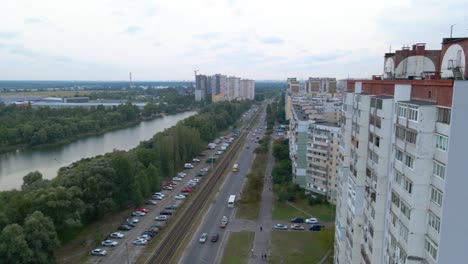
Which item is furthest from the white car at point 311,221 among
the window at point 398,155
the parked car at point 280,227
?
the window at point 398,155

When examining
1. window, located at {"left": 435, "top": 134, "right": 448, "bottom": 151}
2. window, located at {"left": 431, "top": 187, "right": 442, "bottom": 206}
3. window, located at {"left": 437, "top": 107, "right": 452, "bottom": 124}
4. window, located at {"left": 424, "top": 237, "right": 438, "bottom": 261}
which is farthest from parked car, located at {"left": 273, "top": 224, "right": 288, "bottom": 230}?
window, located at {"left": 437, "top": 107, "right": 452, "bottom": 124}

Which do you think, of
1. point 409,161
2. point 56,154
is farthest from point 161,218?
point 56,154

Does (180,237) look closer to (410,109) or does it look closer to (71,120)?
(410,109)

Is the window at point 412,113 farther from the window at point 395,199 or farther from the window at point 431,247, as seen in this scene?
the window at point 431,247

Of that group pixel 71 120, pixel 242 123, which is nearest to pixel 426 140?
pixel 71 120

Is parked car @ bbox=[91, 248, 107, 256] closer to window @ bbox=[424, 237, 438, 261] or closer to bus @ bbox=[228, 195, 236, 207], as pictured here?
bus @ bbox=[228, 195, 236, 207]

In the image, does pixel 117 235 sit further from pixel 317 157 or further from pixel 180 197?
pixel 317 157
